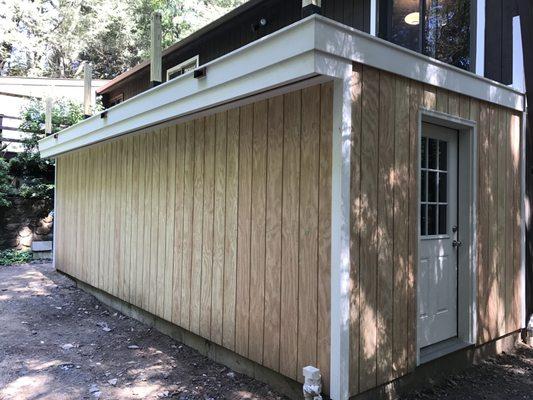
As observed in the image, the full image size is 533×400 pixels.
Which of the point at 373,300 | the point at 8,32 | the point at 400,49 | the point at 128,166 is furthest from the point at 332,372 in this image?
the point at 8,32

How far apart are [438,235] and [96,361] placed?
3.17 m

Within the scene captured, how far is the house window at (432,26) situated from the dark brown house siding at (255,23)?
491 millimetres

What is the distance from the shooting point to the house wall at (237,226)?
3010mm

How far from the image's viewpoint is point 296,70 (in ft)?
8.70

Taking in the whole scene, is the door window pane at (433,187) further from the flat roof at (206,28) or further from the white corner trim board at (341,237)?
the flat roof at (206,28)

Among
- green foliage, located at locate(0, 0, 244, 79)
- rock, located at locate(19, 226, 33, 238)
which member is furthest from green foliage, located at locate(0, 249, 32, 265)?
green foliage, located at locate(0, 0, 244, 79)

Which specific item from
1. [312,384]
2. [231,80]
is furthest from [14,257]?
[312,384]

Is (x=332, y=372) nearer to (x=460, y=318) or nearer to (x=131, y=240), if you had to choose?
(x=460, y=318)

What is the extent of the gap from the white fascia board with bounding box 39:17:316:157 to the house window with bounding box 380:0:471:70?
2222 millimetres

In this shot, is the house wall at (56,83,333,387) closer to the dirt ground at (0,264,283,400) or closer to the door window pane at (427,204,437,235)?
the dirt ground at (0,264,283,400)

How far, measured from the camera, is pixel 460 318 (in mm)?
3824

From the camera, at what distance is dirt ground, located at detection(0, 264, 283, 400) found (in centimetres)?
333

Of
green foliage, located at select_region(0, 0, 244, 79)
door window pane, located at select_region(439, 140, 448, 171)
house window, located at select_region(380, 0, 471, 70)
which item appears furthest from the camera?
green foliage, located at select_region(0, 0, 244, 79)

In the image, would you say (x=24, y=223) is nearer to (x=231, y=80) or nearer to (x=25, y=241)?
(x=25, y=241)
